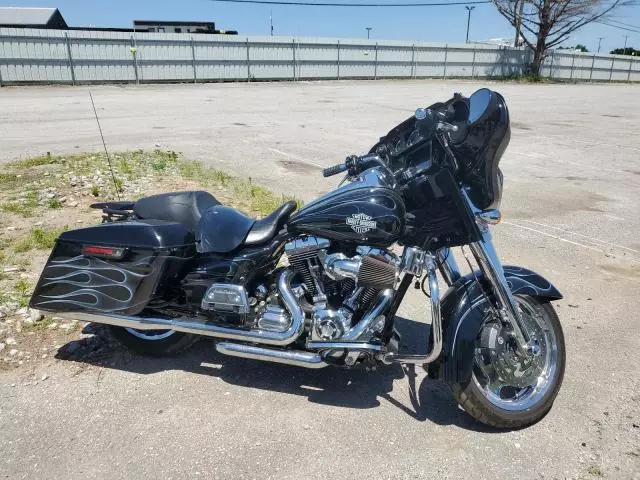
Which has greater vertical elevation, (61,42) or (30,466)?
(61,42)

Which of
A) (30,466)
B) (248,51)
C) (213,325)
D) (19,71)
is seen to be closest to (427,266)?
(213,325)

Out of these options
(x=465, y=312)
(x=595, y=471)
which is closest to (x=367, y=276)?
(x=465, y=312)

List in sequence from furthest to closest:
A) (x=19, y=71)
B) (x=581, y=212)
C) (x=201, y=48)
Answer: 1. (x=201, y=48)
2. (x=19, y=71)
3. (x=581, y=212)

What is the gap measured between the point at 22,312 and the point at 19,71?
862 inches

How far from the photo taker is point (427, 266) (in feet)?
9.61

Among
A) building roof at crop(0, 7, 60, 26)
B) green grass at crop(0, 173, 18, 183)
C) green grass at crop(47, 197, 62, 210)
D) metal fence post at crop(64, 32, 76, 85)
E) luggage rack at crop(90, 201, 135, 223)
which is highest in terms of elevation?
building roof at crop(0, 7, 60, 26)

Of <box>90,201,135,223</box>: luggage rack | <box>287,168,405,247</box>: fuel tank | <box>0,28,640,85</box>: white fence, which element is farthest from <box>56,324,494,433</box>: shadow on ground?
<box>0,28,640,85</box>: white fence

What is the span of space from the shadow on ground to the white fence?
22.5 m

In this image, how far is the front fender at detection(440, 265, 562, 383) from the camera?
2.93 metres

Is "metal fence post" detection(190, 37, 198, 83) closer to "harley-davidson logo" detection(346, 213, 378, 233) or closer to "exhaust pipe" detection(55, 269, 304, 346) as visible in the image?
"exhaust pipe" detection(55, 269, 304, 346)

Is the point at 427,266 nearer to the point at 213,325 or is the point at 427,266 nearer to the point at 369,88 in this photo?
the point at 213,325

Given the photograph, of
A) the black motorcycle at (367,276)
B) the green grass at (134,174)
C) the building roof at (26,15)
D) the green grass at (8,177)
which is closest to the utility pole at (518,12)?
the building roof at (26,15)

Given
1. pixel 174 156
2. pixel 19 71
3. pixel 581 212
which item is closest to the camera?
pixel 581 212

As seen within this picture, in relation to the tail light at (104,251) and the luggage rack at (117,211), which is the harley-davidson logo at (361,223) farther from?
the luggage rack at (117,211)
